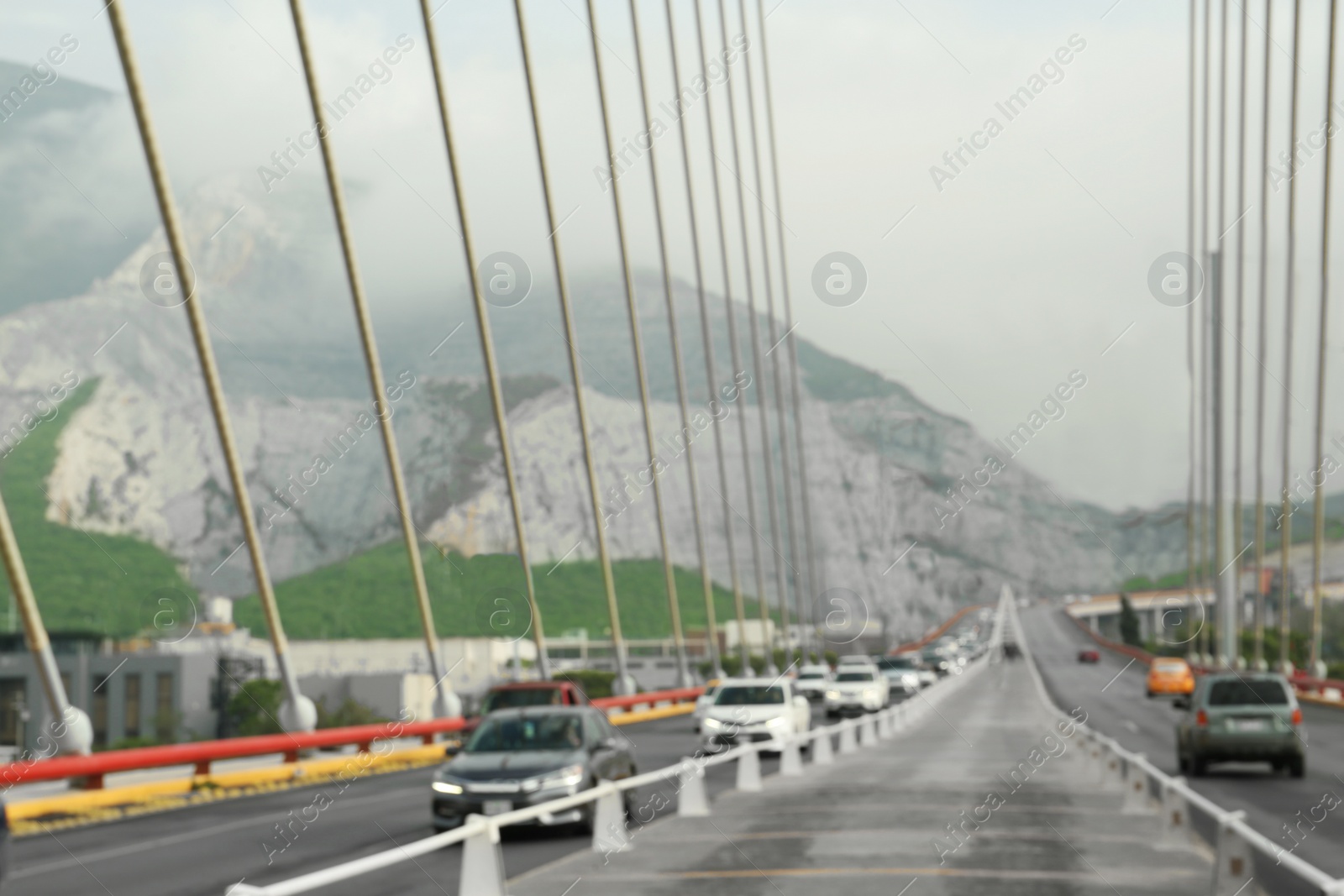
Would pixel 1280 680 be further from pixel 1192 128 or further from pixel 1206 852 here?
pixel 1192 128

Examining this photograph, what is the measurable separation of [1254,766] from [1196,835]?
40.9 feet

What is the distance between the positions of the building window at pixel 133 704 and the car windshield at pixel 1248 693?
406 feet

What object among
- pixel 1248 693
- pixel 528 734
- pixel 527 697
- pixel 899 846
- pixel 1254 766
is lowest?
pixel 1254 766

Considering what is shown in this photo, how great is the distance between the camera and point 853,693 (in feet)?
166

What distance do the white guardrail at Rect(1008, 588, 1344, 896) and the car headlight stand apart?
563 cm

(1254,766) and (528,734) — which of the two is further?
(1254,766)

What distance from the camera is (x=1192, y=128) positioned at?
9475cm

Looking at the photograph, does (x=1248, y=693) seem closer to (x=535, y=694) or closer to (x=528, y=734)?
(x=535, y=694)

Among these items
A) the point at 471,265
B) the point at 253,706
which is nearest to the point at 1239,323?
the point at 471,265

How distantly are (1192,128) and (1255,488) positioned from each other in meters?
32.3

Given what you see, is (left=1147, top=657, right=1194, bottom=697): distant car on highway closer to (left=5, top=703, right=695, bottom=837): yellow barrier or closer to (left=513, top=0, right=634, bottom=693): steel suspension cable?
(left=513, top=0, right=634, bottom=693): steel suspension cable

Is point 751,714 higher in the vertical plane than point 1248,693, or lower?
lower

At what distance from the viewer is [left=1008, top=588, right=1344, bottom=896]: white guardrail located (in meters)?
8.30

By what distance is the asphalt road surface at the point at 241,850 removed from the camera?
13.0 metres
